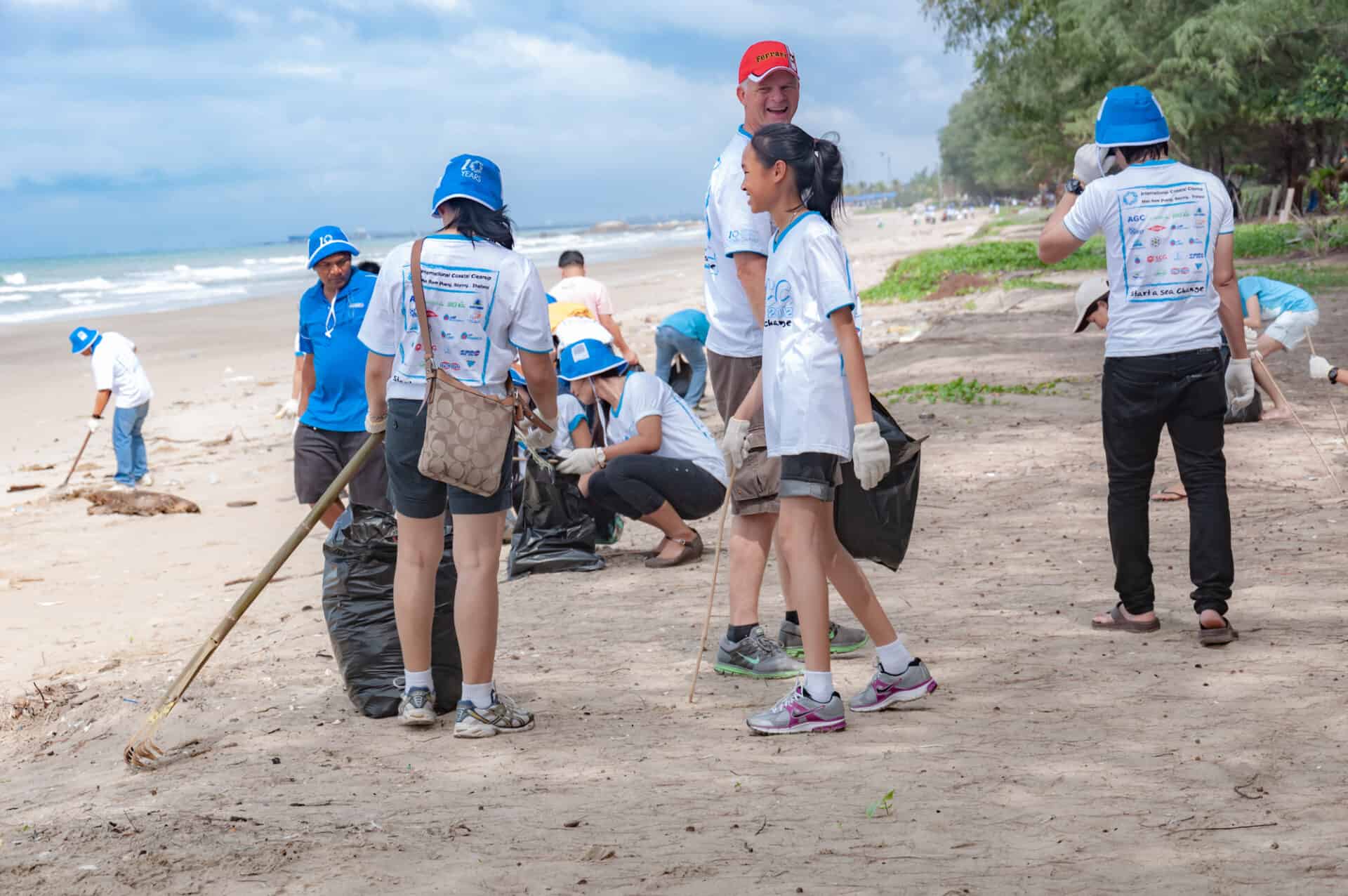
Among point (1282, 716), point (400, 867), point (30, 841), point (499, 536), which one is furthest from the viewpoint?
point (499, 536)

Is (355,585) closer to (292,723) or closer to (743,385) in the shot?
(292,723)

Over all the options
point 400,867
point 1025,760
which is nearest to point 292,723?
point 400,867

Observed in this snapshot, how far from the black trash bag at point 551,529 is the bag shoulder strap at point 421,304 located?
2.59m

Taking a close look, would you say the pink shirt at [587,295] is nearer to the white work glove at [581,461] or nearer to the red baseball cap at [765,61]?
the white work glove at [581,461]

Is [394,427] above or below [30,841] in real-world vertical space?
above

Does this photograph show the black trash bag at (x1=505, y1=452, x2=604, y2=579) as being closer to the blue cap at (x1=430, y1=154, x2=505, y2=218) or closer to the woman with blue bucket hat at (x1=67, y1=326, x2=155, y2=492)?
the blue cap at (x1=430, y1=154, x2=505, y2=218)

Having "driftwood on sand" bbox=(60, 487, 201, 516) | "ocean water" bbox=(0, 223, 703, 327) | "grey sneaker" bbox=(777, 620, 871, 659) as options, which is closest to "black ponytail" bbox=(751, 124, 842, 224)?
"grey sneaker" bbox=(777, 620, 871, 659)

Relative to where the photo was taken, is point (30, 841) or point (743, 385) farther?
point (743, 385)

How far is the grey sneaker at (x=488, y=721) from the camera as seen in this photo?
3967mm

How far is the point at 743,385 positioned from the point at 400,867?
2034mm

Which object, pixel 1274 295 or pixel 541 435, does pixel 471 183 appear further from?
pixel 1274 295

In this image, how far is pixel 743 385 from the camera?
4359mm

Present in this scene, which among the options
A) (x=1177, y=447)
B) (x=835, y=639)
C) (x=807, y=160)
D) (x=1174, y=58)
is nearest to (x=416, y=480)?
(x=807, y=160)

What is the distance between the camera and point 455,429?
146 inches
